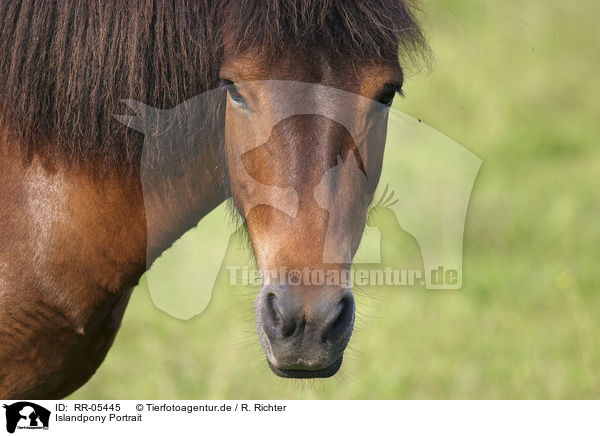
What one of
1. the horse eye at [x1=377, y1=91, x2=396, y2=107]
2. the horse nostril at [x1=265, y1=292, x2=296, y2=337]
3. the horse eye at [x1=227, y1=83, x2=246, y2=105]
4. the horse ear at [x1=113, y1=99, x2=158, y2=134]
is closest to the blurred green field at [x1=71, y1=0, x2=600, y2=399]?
the horse eye at [x1=377, y1=91, x2=396, y2=107]

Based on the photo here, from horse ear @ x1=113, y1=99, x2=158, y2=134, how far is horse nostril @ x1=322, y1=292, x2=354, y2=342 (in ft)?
2.85

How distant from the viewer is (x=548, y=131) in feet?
28.1

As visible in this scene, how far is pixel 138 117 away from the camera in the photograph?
2426 millimetres

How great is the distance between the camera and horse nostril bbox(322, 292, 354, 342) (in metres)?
2.14

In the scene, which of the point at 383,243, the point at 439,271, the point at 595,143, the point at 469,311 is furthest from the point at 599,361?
the point at 595,143

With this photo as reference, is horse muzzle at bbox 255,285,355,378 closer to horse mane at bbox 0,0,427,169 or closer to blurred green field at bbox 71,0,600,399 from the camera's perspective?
blurred green field at bbox 71,0,600,399

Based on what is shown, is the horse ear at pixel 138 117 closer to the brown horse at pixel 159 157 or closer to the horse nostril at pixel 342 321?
the brown horse at pixel 159 157

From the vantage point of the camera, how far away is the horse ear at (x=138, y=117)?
2412 mm
